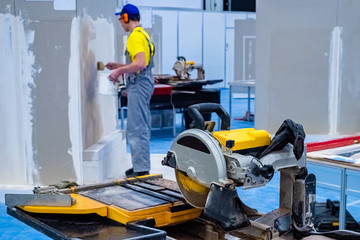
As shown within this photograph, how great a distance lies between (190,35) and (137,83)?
8.61 m

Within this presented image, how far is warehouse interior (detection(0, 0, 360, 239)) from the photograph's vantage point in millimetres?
4637

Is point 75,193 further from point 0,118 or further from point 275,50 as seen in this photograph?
point 275,50

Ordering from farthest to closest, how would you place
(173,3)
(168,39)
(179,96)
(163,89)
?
(168,39)
(173,3)
(179,96)
(163,89)

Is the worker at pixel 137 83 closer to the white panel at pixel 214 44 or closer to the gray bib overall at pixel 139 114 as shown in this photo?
the gray bib overall at pixel 139 114

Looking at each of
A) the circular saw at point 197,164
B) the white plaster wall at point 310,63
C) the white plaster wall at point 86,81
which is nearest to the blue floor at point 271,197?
the white plaster wall at point 310,63

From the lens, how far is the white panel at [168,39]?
12.6 metres

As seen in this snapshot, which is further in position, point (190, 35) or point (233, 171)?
point (190, 35)

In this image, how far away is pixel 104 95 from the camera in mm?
5617

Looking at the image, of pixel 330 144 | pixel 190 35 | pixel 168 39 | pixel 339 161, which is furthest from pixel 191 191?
pixel 190 35

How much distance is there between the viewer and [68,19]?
4.62m

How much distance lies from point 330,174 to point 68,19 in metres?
2.72

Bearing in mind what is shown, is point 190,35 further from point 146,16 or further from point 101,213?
point 101,213

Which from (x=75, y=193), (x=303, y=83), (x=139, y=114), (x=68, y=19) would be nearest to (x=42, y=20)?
(x=68, y=19)

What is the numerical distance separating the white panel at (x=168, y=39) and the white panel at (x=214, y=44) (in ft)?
3.24
